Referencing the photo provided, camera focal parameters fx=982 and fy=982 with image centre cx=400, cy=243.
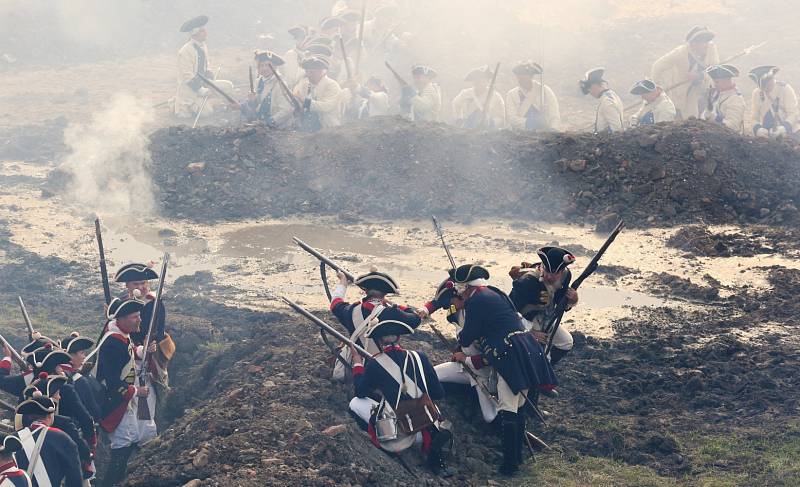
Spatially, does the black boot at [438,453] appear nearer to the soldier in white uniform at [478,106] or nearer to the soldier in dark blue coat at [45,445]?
the soldier in dark blue coat at [45,445]

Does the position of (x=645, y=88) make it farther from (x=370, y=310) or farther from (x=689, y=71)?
(x=370, y=310)

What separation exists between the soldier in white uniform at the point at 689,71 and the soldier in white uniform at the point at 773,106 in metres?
1.22

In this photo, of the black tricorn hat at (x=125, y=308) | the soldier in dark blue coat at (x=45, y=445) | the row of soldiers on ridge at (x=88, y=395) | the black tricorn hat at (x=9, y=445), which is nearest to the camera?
the black tricorn hat at (x=9, y=445)

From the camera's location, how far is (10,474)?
7.91 metres

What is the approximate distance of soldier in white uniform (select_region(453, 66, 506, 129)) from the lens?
22984 millimetres

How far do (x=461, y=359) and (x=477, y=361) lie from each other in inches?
7.2

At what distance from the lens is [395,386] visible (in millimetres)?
9273

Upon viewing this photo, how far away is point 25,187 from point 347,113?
777 cm

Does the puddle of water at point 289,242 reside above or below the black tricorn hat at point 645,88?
below

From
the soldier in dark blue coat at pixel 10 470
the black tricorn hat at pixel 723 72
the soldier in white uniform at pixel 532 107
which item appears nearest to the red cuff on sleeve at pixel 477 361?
the soldier in dark blue coat at pixel 10 470

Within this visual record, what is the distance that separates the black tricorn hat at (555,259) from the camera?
9.95 meters

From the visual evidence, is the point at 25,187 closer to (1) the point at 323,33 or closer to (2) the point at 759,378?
(1) the point at 323,33

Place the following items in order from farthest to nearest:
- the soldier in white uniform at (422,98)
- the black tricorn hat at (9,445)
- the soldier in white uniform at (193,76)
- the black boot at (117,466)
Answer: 1. the soldier in white uniform at (193,76)
2. the soldier in white uniform at (422,98)
3. the black boot at (117,466)
4. the black tricorn hat at (9,445)

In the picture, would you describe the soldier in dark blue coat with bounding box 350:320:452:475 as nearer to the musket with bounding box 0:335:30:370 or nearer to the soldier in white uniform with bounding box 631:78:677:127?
the musket with bounding box 0:335:30:370
